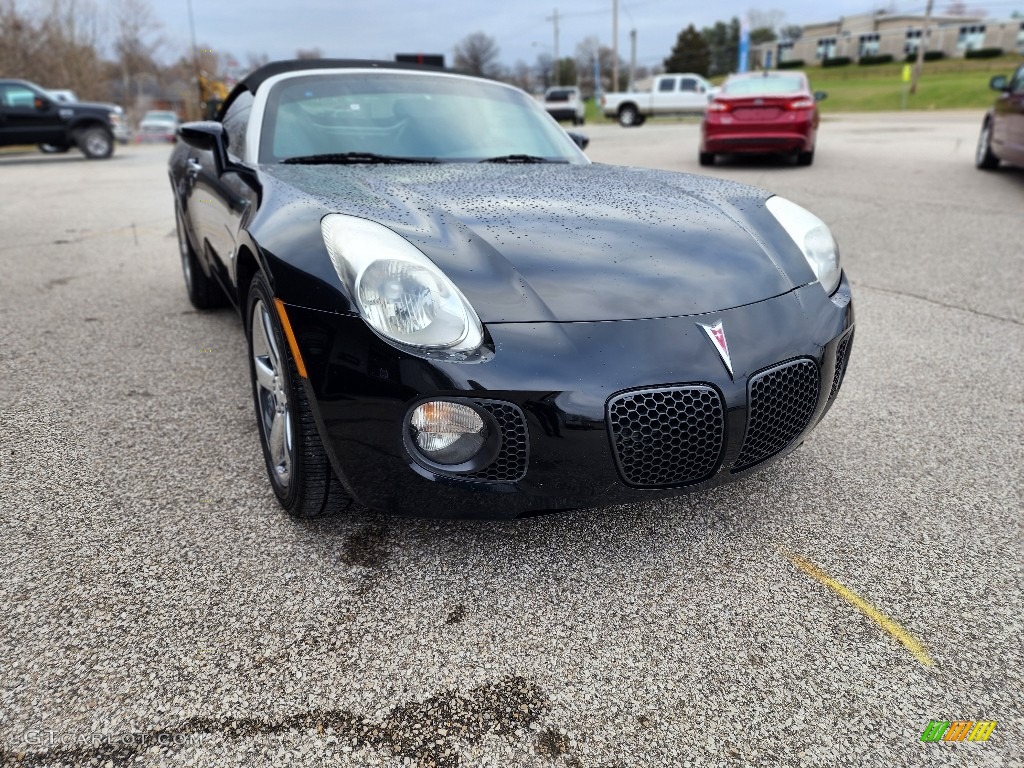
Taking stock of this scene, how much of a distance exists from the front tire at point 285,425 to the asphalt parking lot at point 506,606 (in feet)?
0.35

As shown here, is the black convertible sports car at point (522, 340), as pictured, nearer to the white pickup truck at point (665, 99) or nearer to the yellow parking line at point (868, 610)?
the yellow parking line at point (868, 610)

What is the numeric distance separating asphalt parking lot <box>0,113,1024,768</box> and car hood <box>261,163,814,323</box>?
69 centimetres

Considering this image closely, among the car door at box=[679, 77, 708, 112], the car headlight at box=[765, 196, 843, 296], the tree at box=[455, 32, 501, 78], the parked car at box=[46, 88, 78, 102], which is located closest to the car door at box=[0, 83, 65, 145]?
the parked car at box=[46, 88, 78, 102]

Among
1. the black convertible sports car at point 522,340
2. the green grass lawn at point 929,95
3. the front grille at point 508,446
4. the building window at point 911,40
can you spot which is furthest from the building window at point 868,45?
the front grille at point 508,446

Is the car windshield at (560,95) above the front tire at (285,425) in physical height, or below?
above

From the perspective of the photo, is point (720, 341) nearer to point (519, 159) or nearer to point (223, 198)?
point (519, 159)

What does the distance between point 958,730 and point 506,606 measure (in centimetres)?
99

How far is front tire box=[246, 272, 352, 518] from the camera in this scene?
6.77ft

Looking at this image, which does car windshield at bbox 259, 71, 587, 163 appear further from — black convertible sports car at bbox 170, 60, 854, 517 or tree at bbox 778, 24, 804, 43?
tree at bbox 778, 24, 804, 43

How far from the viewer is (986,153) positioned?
9.89 metres

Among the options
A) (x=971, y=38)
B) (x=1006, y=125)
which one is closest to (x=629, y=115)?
(x=1006, y=125)

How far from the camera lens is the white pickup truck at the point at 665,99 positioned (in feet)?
92.6

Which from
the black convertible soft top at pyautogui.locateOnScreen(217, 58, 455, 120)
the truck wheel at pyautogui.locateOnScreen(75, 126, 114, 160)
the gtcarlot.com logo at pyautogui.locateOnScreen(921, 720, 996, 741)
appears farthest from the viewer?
the truck wheel at pyautogui.locateOnScreen(75, 126, 114, 160)

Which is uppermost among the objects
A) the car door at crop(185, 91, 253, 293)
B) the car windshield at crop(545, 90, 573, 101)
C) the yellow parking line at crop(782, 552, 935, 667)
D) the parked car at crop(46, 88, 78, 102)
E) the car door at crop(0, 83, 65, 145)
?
the car windshield at crop(545, 90, 573, 101)
